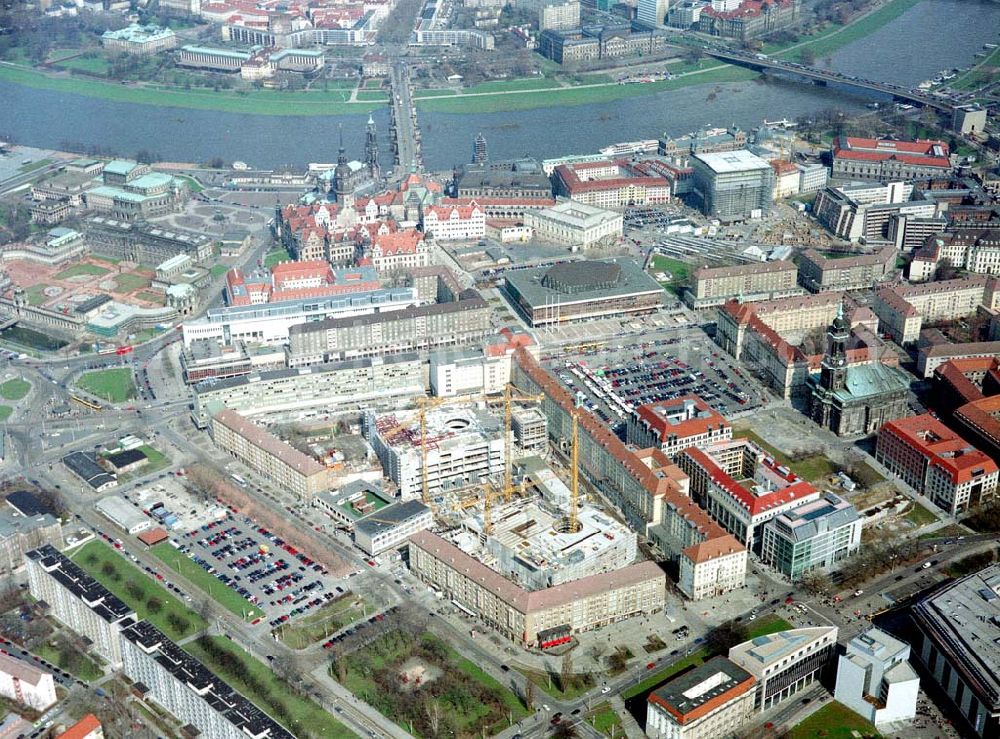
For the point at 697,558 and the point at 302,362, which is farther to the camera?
the point at 302,362

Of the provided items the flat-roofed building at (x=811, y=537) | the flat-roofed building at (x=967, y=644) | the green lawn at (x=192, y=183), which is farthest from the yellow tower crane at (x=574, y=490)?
the green lawn at (x=192, y=183)

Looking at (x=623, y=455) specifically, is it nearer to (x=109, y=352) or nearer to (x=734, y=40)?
(x=109, y=352)

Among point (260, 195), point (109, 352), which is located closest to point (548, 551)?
Result: point (109, 352)

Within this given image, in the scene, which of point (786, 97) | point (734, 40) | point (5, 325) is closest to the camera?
point (5, 325)

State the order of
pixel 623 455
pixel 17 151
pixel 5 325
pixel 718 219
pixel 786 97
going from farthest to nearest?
pixel 786 97 → pixel 17 151 → pixel 718 219 → pixel 5 325 → pixel 623 455

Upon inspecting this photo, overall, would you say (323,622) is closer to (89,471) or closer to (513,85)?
(89,471)
